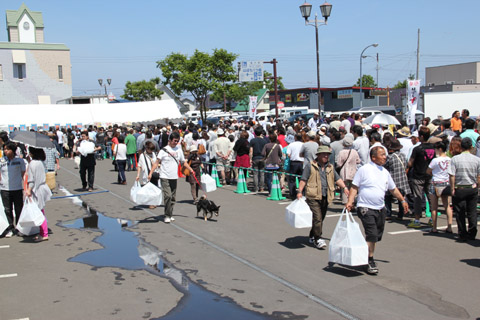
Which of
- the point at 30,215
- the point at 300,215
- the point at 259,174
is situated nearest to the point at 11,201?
the point at 30,215

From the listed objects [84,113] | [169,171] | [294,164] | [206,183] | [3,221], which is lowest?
[3,221]

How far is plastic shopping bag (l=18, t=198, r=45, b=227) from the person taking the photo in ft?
28.4

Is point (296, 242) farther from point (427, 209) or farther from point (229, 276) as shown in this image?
point (427, 209)

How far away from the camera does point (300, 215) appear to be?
25.4 feet

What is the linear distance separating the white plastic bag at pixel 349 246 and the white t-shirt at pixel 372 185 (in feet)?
1.32

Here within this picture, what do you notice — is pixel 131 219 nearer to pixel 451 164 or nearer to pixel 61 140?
pixel 451 164

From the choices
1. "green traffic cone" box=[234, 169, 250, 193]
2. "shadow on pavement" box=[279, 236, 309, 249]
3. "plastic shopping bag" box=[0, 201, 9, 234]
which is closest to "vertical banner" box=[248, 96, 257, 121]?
"green traffic cone" box=[234, 169, 250, 193]

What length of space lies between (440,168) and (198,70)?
41.3 m

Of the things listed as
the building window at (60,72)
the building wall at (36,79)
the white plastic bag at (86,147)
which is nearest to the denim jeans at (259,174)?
the white plastic bag at (86,147)

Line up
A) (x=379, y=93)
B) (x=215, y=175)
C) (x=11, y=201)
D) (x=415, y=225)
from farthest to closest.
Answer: (x=379, y=93)
(x=215, y=175)
(x=415, y=225)
(x=11, y=201)

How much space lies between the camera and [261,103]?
301 feet

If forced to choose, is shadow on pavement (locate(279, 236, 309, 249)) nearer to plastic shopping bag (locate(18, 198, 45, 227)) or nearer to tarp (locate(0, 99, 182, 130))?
plastic shopping bag (locate(18, 198, 45, 227))

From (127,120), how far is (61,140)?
8.42 metres

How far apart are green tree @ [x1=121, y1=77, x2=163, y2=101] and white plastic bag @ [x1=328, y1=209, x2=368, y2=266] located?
257 feet
